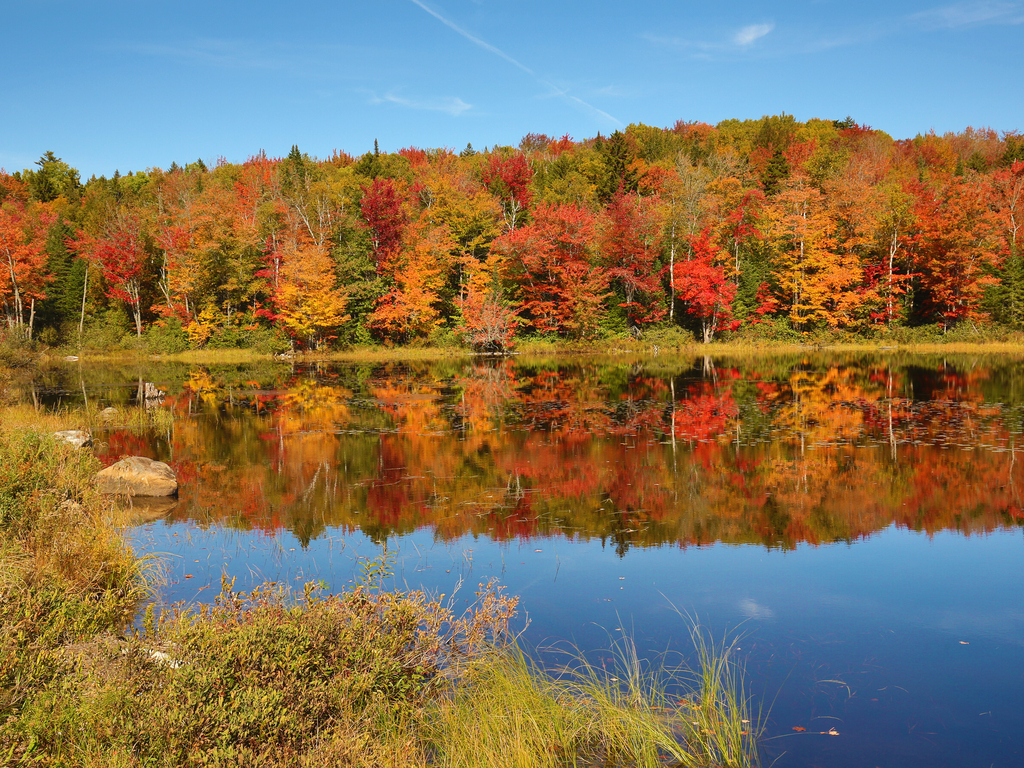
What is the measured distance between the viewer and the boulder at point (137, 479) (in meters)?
11.4

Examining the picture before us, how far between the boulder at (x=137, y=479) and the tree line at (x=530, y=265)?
31559 millimetres

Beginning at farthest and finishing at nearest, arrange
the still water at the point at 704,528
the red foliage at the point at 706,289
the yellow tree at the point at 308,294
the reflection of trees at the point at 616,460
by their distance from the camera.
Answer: the yellow tree at the point at 308,294 → the red foliage at the point at 706,289 → the reflection of trees at the point at 616,460 → the still water at the point at 704,528

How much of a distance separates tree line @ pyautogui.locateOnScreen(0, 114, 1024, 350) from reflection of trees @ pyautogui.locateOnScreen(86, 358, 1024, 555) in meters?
18.8

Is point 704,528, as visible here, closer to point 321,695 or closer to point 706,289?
point 321,695

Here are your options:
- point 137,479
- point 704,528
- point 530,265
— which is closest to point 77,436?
point 137,479

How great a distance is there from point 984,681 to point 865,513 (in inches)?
190

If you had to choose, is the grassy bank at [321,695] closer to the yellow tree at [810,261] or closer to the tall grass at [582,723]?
the tall grass at [582,723]

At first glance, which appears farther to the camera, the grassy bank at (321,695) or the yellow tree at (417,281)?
the yellow tree at (417,281)

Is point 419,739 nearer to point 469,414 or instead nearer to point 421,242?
point 469,414

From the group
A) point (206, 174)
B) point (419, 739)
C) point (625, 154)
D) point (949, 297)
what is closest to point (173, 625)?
point (419, 739)

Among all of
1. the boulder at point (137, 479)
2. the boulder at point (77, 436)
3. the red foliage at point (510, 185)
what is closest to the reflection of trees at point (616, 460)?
the boulder at point (137, 479)

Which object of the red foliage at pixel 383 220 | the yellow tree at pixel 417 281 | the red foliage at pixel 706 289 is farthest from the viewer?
the red foliage at pixel 383 220

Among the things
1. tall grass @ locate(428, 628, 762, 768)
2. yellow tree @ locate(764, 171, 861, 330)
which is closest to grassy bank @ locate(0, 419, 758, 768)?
tall grass @ locate(428, 628, 762, 768)

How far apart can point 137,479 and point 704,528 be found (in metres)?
8.77
